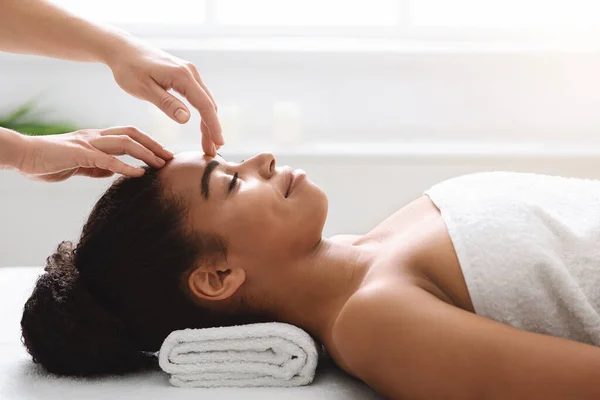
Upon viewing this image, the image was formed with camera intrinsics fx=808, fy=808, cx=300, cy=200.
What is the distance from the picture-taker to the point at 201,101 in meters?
1.52

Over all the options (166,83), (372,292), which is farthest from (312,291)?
(166,83)

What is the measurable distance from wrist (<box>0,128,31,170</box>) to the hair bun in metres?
0.19

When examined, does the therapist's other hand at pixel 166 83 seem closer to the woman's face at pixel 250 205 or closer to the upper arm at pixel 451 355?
the woman's face at pixel 250 205

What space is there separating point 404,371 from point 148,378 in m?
0.46

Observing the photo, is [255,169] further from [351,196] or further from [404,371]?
[351,196]

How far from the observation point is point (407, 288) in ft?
4.31

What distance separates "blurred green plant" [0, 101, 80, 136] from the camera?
2.82 m

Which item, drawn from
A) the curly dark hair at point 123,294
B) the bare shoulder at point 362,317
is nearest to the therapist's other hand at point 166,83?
the curly dark hair at point 123,294

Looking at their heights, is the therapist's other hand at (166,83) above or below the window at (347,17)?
below

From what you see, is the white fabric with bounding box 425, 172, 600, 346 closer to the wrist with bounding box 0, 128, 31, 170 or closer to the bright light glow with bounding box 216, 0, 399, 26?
the wrist with bounding box 0, 128, 31, 170

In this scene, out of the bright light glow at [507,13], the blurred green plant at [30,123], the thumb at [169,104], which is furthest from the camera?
the bright light glow at [507,13]

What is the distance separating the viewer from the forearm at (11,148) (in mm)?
1416

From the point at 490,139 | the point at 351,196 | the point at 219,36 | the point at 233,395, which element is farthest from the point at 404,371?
the point at 219,36

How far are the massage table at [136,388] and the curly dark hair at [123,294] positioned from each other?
0.04 metres
